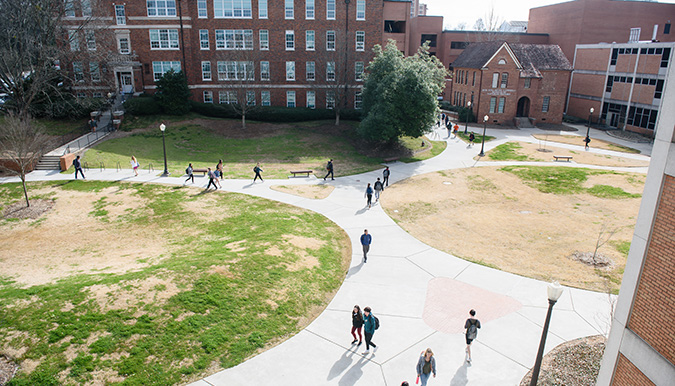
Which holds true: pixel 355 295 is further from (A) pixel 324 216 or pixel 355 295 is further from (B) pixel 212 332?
(A) pixel 324 216

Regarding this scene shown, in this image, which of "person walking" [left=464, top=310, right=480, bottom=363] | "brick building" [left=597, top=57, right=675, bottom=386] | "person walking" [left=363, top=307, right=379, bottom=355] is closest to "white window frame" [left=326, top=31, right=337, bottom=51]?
"person walking" [left=363, top=307, right=379, bottom=355]

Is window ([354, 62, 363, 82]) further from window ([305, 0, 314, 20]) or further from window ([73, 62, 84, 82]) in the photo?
window ([73, 62, 84, 82])

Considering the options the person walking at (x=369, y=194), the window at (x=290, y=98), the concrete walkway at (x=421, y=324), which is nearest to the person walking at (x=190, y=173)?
the person walking at (x=369, y=194)

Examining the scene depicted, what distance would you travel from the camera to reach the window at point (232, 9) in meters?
44.9

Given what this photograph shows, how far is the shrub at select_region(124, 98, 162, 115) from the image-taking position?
41219 mm

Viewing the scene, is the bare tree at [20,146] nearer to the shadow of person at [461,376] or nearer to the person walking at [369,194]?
the person walking at [369,194]

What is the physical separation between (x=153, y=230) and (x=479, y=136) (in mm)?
35401

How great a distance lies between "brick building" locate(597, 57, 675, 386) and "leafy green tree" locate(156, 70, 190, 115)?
139 feet

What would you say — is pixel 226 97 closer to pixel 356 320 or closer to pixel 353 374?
pixel 356 320

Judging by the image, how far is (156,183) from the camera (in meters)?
27.0

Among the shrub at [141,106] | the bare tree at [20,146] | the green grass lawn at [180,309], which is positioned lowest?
the green grass lawn at [180,309]

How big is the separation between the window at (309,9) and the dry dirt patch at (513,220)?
25.1 m

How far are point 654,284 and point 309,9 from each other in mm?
45085

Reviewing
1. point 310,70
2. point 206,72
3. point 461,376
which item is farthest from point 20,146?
point 310,70
